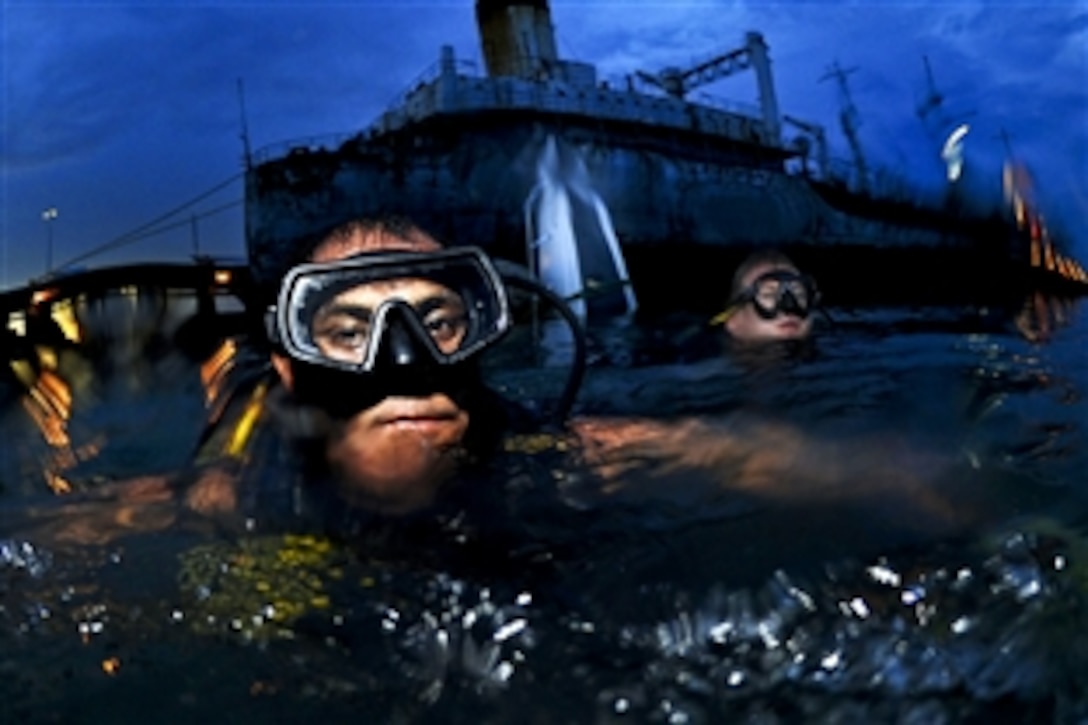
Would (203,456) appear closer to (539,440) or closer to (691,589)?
(539,440)

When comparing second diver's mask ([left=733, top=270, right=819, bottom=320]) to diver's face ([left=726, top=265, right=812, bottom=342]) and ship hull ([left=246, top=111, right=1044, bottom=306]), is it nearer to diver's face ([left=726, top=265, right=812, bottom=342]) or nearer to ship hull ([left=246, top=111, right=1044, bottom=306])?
diver's face ([left=726, top=265, right=812, bottom=342])

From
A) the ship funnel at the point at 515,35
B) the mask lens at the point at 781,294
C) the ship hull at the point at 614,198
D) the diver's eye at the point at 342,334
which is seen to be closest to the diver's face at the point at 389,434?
the diver's eye at the point at 342,334

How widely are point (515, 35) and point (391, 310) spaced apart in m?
31.2

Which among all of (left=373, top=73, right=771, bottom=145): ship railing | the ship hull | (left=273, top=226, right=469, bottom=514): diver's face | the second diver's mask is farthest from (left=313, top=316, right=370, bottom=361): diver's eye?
(left=373, top=73, right=771, bottom=145): ship railing

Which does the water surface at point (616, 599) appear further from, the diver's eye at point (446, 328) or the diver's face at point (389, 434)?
the diver's eye at point (446, 328)

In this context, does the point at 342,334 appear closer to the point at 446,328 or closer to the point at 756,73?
the point at 446,328

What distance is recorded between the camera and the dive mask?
2.75 meters

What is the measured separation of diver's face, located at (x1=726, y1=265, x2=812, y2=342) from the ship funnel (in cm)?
2554

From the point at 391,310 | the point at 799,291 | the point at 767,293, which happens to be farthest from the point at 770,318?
the point at 391,310

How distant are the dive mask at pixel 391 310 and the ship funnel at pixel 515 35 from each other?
1155 inches

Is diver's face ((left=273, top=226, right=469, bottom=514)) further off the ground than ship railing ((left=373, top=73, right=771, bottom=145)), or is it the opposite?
ship railing ((left=373, top=73, right=771, bottom=145))

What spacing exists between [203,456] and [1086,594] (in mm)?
3985

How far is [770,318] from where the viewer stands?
7.08 m

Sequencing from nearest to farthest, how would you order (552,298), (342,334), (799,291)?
(342,334)
(552,298)
(799,291)
